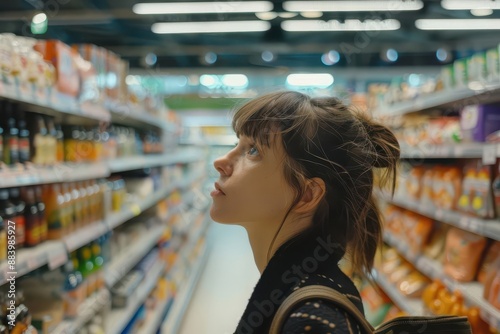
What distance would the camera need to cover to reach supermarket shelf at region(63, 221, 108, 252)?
6.56 feet

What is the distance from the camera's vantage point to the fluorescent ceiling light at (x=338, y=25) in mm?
7715

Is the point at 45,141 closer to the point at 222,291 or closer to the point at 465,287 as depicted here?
the point at 465,287

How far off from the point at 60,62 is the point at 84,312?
105cm

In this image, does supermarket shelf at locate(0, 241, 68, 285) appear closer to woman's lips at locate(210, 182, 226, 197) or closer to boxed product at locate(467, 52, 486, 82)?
woman's lips at locate(210, 182, 226, 197)

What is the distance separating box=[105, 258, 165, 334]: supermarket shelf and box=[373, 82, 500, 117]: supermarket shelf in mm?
2145

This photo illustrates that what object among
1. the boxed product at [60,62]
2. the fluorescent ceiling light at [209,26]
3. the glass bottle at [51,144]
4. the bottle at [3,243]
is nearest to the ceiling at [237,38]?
the fluorescent ceiling light at [209,26]

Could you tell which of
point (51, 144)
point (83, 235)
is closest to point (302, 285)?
point (51, 144)

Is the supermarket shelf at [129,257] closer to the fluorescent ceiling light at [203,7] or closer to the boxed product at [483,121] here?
the boxed product at [483,121]

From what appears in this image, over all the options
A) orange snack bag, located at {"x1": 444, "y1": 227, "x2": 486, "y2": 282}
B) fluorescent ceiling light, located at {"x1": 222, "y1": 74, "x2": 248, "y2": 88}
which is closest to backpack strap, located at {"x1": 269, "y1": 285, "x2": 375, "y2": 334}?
orange snack bag, located at {"x1": 444, "y1": 227, "x2": 486, "y2": 282}

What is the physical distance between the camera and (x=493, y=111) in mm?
2457

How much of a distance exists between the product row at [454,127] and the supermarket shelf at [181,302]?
2306 millimetres

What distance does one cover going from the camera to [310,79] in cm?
1145

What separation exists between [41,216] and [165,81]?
394 inches

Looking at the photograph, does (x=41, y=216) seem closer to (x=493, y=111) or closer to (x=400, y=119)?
(x=493, y=111)
